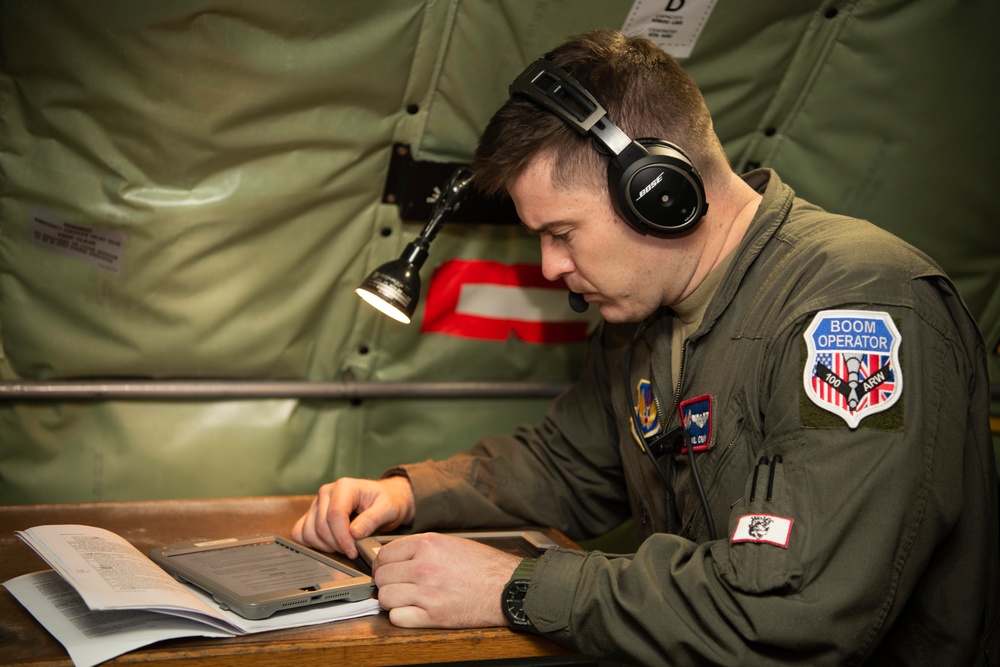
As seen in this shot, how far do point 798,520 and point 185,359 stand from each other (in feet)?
4.13

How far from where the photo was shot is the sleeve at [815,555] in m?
1.16

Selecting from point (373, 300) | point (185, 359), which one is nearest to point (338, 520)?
point (373, 300)

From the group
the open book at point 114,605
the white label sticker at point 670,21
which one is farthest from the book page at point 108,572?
the white label sticker at point 670,21

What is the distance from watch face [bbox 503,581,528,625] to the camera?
1282mm

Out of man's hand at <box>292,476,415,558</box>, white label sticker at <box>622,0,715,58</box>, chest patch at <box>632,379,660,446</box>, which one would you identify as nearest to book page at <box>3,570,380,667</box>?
man's hand at <box>292,476,415,558</box>

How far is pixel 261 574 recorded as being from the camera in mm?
1354

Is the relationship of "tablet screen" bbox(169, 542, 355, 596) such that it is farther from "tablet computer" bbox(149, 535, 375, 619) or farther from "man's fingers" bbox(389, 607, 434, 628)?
"man's fingers" bbox(389, 607, 434, 628)

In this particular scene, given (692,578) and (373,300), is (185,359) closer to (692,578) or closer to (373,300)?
(373,300)

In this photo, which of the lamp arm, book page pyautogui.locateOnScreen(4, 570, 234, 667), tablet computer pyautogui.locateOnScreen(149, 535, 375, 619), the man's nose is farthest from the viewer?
the lamp arm

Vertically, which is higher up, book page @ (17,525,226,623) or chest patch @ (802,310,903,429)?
chest patch @ (802,310,903,429)

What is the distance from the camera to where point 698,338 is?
151cm

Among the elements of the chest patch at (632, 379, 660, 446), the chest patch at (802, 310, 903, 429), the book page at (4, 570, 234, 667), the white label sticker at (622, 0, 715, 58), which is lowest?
the book page at (4, 570, 234, 667)

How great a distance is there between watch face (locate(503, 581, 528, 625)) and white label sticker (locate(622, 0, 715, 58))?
1.10 m

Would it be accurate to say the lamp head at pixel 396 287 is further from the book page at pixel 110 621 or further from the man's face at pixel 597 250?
the book page at pixel 110 621
